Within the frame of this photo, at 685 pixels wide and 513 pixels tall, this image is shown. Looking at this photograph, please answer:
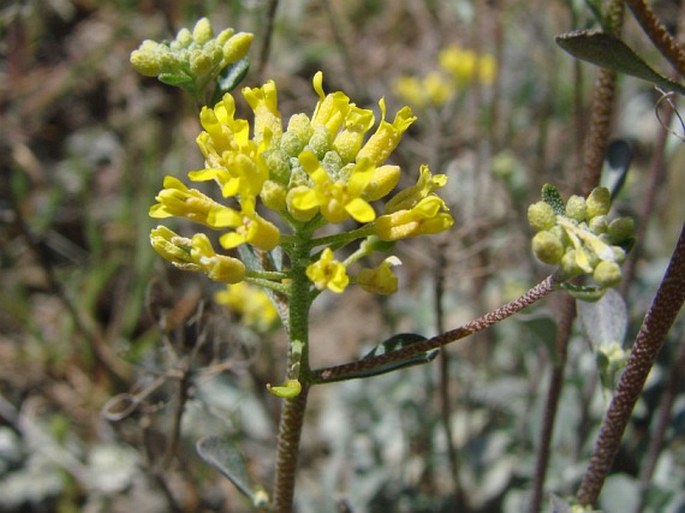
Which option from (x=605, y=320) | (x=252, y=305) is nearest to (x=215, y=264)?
(x=605, y=320)

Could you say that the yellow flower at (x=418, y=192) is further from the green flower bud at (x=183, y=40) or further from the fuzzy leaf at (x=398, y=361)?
the green flower bud at (x=183, y=40)

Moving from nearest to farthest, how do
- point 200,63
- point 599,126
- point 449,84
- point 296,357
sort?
point 296,357 → point 200,63 → point 599,126 → point 449,84

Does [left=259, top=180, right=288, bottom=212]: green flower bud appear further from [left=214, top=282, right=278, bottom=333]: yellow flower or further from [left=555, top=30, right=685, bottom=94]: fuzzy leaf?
[left=214, top=282, right=278, bottom=333]: yellow flower

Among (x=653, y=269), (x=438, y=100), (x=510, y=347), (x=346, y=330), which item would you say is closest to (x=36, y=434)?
(x=346, y=330)

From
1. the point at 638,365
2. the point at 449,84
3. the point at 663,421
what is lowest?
the point at 663,421

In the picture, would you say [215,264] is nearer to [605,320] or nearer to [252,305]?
[605,320]

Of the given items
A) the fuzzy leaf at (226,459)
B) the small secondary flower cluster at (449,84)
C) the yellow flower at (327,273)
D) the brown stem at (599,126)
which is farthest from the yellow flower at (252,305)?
the yellow flower at (327,273)
